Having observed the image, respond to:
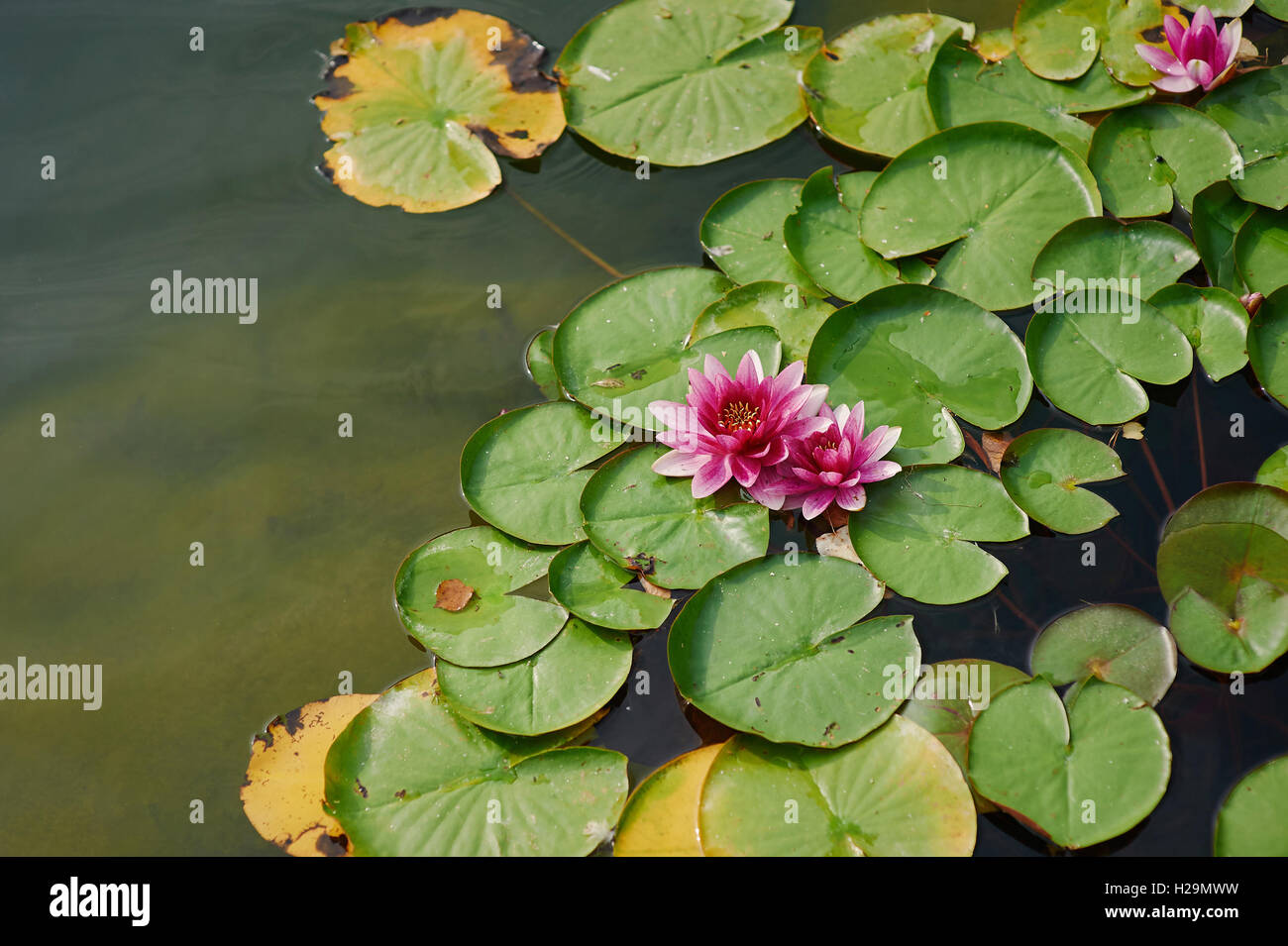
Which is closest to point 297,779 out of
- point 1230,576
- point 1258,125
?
point 1230,576

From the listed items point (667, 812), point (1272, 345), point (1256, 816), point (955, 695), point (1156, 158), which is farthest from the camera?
point (1156, 158)

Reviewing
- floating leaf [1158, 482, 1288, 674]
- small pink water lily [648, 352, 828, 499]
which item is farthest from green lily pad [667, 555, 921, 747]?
floating leaf [1158, 482, 1288, 674]

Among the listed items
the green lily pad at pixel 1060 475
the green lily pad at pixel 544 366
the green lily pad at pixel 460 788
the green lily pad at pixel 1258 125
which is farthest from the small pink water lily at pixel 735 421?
the green lily pad at pixel 1258 125

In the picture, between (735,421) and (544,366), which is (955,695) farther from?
(544,366)

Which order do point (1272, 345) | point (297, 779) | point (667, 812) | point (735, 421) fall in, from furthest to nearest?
point (1272, 345), point (735, 421), point (297, 779), point (667, 812)

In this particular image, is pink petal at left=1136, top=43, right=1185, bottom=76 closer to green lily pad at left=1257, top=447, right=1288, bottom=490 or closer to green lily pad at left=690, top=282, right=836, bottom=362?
green lily pad at left=1257, top=447, right=1288, bottom=490

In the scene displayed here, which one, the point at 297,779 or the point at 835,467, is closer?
the point at 297,779

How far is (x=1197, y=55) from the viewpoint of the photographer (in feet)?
12.3

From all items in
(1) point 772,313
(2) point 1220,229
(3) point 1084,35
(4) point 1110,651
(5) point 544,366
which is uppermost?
(3) point 1084,35

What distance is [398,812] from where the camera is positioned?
274 cm

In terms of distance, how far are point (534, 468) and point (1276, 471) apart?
103 inches

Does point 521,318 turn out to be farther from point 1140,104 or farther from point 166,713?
point 1140,104

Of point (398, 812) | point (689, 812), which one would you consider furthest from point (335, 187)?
point (689, 812)
